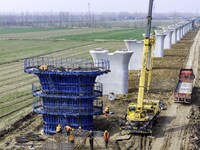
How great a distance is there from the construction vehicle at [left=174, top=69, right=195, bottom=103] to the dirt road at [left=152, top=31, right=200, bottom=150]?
1.94 feet

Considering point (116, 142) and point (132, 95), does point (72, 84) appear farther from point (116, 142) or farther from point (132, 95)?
point (132, 95)

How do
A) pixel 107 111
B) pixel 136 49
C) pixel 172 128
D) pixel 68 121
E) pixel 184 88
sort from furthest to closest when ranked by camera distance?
pixel 136 49 → pixel 184 88 → pixel 107 111 → pixel 172 128 → pixel 68 121

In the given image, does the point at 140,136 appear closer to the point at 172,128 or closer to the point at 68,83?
the point at 172,128

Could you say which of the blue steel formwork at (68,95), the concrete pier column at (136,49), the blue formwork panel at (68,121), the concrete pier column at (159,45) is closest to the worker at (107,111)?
the blue steel formwork at (68,95)

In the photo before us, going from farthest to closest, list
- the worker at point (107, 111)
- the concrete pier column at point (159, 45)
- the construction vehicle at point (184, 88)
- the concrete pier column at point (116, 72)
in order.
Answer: the concrete pier column at point (159, 45) → the concrete pier column at point (116, 72) → the construction vehicle at point (184, 88) → the worker at point (107, 111)

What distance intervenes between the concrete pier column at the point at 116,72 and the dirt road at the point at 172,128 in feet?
15.8

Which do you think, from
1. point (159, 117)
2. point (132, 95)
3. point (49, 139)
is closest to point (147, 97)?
point (132, 95)

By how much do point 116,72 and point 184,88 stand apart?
6.11 meters

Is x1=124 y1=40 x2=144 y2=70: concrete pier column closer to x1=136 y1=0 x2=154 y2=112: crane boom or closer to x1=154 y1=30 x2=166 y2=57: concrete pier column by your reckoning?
x1=154 y1=30 x2=166 y2=57: concrete pier column

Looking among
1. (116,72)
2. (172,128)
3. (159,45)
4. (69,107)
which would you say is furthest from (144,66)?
(159,45)

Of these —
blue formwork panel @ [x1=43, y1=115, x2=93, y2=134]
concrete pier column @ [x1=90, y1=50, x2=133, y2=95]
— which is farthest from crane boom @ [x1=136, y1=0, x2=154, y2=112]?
concrete pier column @ [x1=90, y1=50, x2=133, y2=95]

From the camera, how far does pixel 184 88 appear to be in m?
33.2

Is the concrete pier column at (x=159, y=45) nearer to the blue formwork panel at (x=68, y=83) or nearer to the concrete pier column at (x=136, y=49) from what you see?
the concrete pier column at (x=136, y=49)

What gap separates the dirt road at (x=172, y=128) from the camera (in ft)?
72.5
